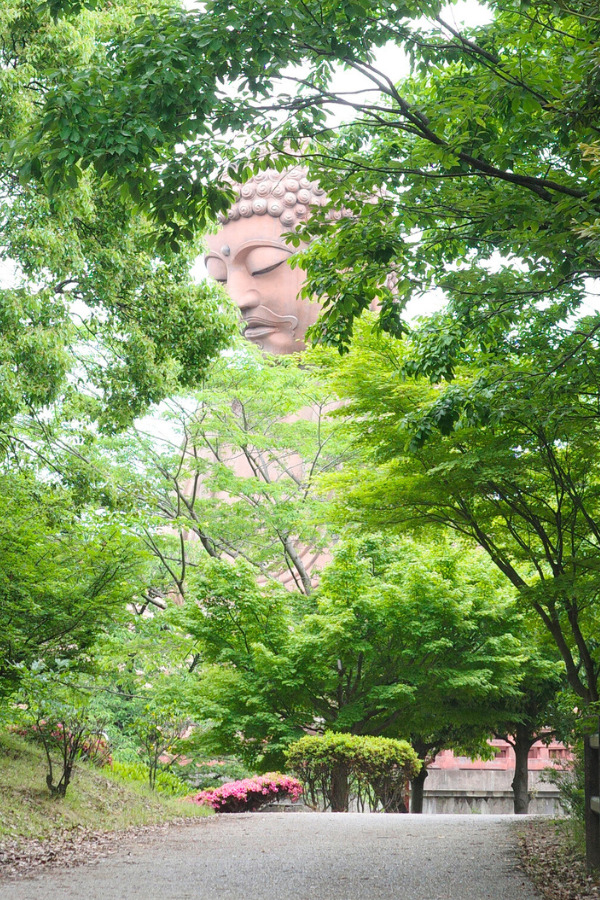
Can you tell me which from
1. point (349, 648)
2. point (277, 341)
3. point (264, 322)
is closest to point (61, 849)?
point (349, 648)

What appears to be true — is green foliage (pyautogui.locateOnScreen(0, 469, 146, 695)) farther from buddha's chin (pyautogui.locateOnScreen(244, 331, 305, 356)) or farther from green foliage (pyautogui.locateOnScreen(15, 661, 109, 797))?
buddha's chin (pyautogui.locateOnScreen(244, 331, 305, 356))

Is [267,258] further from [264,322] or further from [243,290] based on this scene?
[264,322]

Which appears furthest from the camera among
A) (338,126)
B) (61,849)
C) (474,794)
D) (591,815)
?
(474,794)

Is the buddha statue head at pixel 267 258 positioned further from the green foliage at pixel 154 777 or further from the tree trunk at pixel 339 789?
the green foliage at pixel 154 777

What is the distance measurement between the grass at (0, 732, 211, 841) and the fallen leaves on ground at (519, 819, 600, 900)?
4.32 metres

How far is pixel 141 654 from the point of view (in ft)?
45.3

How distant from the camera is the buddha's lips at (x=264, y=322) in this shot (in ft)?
103

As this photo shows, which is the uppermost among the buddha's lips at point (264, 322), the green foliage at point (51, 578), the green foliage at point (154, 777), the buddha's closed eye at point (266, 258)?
the buddha's closed eye at point (266, 258)

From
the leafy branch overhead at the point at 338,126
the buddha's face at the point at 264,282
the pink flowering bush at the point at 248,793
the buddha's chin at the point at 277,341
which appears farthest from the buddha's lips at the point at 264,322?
the leafy branch overhead at the point at 338,126

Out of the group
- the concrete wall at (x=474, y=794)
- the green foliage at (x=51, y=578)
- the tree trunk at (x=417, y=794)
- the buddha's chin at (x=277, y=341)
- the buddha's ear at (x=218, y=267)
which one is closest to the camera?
the green foliage at (x=51, y=578)

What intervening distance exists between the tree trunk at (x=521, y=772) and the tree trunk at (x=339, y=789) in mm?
8981

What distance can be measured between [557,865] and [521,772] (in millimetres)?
17124

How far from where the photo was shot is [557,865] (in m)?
7.11

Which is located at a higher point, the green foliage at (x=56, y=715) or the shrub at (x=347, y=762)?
the green foliage at (x=56, y=715)
